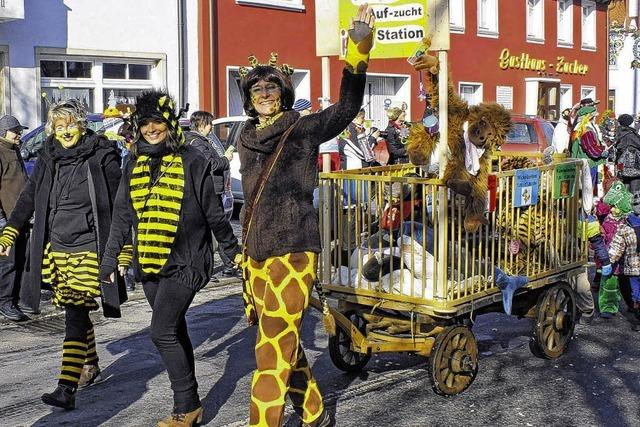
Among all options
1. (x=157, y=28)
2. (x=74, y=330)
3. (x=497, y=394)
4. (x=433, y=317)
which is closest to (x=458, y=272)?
(x=433, y=317)

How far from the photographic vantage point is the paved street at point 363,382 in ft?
18.0

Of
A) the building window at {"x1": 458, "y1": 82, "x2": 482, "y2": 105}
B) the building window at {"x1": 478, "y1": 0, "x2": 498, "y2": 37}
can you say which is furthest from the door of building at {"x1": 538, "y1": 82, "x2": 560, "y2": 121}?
the building window at {"x1": 458, "y1": 82, "x2": 482, "y2": 105}

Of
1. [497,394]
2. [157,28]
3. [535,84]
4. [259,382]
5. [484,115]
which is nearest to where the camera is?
[259,382]

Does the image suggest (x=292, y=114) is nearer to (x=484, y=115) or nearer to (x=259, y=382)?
(x=259, y=382)

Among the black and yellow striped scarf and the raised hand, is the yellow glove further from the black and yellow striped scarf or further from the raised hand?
the raised hand

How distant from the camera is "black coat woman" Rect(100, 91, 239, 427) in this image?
5.02 meters

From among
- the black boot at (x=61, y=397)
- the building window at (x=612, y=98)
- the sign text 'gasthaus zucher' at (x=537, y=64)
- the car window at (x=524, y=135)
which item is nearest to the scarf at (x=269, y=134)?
the black boot at (x=61, y=397)

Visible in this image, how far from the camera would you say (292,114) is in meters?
4.71

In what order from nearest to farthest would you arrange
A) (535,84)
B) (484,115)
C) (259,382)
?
(259,382) < (484,115) < (535,84)

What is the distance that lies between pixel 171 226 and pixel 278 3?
16.7m

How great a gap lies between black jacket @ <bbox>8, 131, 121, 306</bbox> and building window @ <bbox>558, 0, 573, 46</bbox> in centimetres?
2844

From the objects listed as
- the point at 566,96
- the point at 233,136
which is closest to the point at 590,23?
the point at 566,96

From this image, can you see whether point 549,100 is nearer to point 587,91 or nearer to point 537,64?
point 537,64

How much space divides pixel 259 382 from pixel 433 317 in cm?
155
